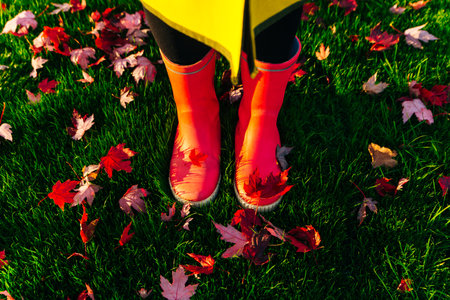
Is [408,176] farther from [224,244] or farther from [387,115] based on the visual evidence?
[224,244]

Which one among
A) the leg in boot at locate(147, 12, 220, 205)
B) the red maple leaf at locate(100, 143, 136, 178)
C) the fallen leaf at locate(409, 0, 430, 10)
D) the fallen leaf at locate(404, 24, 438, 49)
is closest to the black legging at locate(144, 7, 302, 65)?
the leg in boot at locate(147, 12, 220, 205)

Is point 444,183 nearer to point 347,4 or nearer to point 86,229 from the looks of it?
point 347,4

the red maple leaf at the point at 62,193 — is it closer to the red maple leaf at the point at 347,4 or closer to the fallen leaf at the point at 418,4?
the red maple leaf at the point at 347,4

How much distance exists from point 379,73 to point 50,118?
1.74m

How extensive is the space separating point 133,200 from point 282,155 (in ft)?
2.22

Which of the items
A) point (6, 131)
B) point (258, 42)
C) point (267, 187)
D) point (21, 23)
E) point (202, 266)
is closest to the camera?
point (258, 42)

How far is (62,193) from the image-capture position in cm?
131

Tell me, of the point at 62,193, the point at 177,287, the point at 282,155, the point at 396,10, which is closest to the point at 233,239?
the point at 177,287

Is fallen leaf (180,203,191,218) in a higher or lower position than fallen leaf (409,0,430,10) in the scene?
lower

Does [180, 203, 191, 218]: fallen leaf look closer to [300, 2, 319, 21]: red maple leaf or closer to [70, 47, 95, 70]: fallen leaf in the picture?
[70, 47, 95, 70]: fallen leaf

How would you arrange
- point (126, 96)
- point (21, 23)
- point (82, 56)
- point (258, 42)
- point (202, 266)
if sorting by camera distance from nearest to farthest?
point (258, 42), point (202, 266), point (126, 96), point (82, 56), point (21, 23)

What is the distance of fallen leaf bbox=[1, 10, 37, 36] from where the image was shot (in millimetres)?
1916

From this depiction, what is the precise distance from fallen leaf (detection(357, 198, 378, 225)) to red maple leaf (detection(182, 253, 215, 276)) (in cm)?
61

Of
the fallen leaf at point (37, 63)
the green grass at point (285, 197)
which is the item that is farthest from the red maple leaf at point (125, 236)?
the fallen leaf at point (37, 63)
